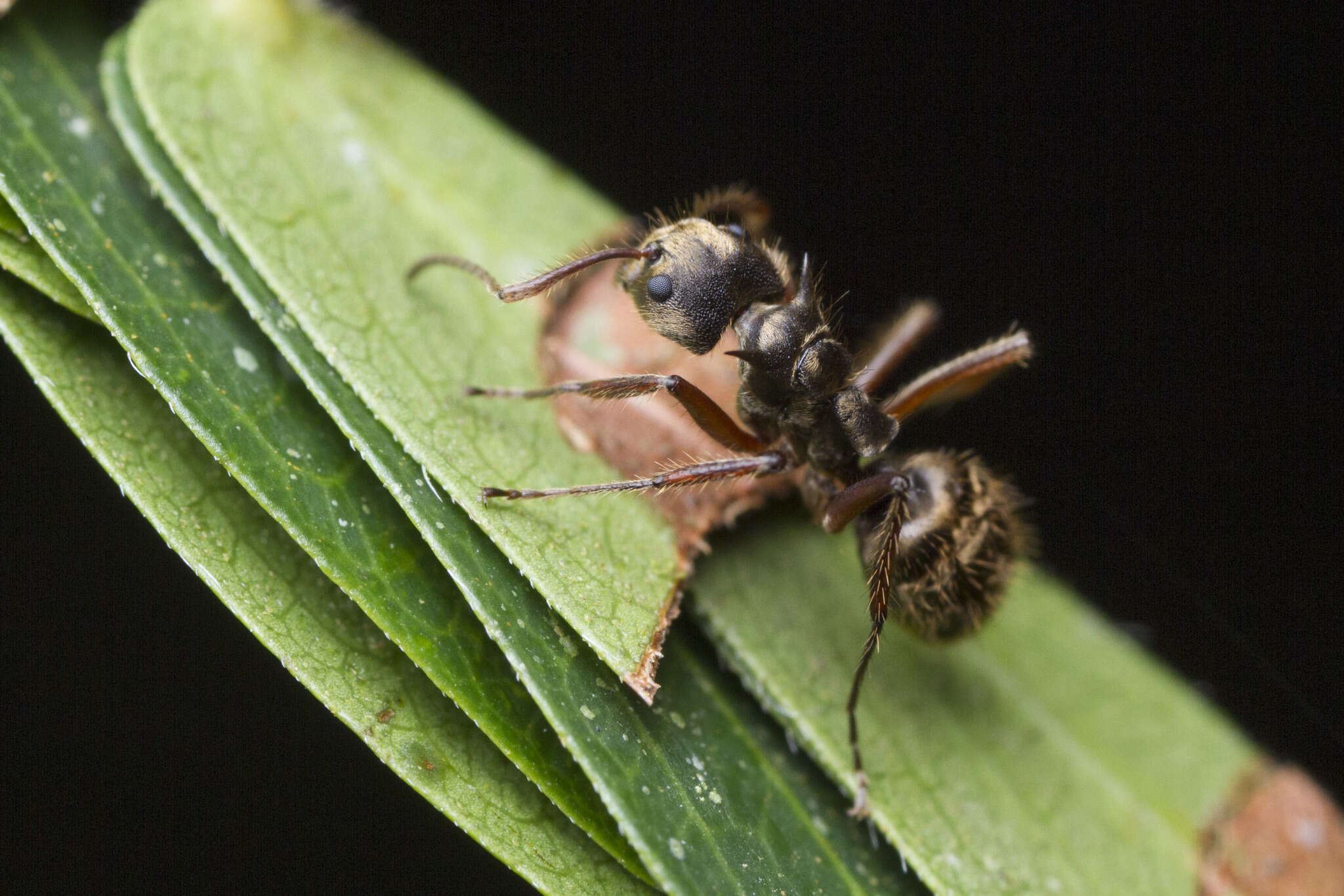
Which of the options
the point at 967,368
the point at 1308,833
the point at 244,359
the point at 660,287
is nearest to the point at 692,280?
the point at 660,287

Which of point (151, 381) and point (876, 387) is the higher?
point (876, 387)

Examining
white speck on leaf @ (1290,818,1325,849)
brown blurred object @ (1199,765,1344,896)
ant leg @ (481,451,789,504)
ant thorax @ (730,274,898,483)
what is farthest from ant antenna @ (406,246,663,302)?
white speck on leaf @ (1290,818,1325,849)

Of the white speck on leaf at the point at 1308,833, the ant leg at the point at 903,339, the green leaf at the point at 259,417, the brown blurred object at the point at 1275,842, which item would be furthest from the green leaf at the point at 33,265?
the white speck on leaf at the point at 1308,833

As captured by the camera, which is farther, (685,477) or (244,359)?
(685,477)

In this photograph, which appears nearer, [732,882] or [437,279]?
[732,882]

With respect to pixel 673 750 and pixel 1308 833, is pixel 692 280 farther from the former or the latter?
pixel 1308 833

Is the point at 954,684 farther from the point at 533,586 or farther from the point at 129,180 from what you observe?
the point at 129,180

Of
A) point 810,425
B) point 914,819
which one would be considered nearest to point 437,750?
point 914,819
